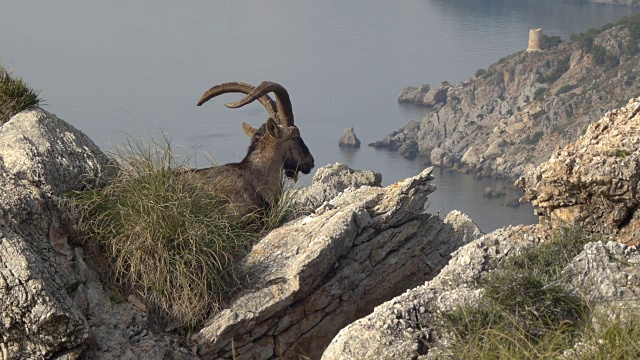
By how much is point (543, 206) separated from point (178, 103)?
16353cm

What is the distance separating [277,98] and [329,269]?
340 centimetres

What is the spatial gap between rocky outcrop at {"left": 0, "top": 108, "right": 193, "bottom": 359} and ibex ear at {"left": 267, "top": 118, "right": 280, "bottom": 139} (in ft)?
7.94

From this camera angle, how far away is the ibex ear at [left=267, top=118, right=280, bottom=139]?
11406mm

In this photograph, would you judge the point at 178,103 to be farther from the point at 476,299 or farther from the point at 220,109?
the point at 476,299

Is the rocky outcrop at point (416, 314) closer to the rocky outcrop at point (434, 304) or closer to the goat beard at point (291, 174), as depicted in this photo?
the rocky outcrop at point (434, 304)

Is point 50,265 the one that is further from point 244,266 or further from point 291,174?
point 291,174

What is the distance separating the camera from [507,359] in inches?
195

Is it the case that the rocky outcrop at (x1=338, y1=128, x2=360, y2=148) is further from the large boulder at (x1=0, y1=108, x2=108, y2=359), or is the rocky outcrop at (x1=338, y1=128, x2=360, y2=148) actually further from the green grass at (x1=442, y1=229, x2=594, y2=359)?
the green grass at (x1=442, y1=229, x2=594, y2=359)

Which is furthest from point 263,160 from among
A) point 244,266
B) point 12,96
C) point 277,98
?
point 12,96

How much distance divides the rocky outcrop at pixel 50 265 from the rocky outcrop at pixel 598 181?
3.09m

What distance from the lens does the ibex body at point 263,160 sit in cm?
1045

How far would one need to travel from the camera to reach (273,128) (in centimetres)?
1154

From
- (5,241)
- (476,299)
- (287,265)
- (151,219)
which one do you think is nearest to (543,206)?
(476,299)

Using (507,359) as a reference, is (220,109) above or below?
below
